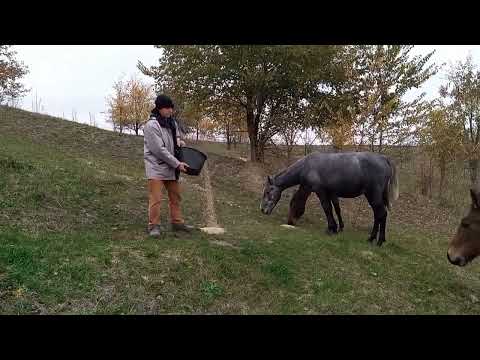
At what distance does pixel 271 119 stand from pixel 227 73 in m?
3.67

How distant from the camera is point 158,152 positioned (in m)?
6.35

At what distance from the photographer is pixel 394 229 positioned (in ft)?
41.5

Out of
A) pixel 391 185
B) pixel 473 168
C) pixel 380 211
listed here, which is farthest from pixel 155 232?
pixel 473 168

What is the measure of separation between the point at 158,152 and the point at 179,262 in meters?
1.90

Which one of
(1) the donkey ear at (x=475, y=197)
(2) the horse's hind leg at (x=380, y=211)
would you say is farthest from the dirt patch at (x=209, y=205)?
(1) the donkey ear at (x=475, y=197)

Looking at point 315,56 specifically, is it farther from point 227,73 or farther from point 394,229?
point 394,229

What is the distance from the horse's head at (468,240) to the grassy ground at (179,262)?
101 centimetres

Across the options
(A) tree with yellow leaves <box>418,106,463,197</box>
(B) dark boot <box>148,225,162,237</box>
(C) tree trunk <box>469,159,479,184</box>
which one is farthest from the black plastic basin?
(C) tree trunk <box>469,159,479,184</box>

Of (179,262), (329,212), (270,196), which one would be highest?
(270,196)

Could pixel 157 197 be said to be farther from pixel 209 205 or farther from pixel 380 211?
pixel 380 211

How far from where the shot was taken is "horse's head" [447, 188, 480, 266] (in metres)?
5.68

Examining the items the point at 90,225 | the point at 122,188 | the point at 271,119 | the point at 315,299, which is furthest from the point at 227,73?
the point at 315,299

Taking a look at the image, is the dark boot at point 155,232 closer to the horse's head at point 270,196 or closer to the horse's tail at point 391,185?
the horse's head at point 270,196

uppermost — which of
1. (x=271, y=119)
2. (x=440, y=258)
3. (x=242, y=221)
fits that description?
(x=271, y=119)
